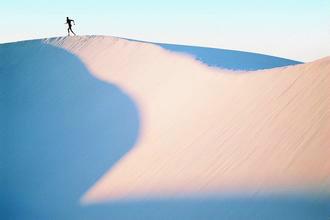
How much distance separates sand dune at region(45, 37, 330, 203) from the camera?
8.91m

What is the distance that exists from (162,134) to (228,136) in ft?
6.63

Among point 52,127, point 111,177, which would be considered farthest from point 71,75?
point 111,177

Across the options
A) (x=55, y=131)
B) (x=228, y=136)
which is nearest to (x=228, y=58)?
(x=55, y=131)

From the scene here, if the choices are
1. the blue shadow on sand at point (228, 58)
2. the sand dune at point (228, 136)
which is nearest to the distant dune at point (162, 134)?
the sand dune at point (228, 136)

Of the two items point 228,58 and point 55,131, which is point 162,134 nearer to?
point 55,131

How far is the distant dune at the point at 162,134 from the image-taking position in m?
8.97

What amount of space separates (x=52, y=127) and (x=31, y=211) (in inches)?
158

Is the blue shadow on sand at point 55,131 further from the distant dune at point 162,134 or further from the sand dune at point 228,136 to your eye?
the sand dune at point 228,136

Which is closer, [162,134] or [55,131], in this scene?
[162,134]

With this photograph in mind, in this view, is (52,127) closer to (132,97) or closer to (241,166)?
(132,97)

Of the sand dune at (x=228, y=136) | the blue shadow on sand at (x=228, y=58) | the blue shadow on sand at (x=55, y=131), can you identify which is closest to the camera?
the sand dune at (x=228, y=136)

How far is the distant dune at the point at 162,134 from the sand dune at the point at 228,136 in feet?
0.09

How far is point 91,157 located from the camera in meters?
12.4

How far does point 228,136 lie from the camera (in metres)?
10.5
